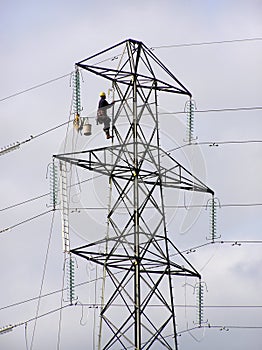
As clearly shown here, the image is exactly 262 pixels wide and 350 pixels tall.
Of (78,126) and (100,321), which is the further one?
(78,126)

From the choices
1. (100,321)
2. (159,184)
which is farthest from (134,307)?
(159,184)

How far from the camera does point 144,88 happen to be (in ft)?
161

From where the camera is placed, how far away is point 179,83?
163 ft

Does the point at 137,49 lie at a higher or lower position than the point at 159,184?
higher

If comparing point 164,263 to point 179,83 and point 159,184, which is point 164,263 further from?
point 179,83

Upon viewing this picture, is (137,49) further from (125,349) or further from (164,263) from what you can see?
(125,349)

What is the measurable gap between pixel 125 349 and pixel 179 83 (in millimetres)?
11406

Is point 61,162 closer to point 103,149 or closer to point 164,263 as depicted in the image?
point 103,149

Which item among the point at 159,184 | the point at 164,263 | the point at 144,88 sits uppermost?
the point at 144,88

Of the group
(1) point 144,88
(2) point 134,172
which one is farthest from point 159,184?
(1) point 144,88

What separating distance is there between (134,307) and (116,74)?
958 centimetres

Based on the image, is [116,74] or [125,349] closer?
[125,349]

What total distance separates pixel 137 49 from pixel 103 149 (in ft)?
15.8

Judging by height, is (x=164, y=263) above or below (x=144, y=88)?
Answer: below
